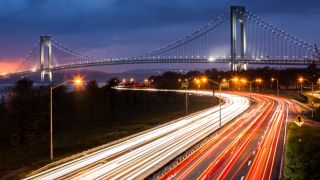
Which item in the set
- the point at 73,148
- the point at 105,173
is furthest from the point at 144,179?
the point at 73,148

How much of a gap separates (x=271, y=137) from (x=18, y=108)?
30.4 meters

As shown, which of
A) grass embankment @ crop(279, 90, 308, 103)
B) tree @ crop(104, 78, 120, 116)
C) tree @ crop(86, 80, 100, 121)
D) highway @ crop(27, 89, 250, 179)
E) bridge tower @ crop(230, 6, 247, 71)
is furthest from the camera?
bridge tower @ crop(230, 6, 247, 71)

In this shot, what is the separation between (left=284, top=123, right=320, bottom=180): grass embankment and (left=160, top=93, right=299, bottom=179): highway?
801 millimetres

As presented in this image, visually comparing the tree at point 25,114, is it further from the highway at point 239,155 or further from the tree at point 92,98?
the tree at point 92,98

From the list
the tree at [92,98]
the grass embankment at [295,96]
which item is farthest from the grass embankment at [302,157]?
the grass embankment at [295,96]

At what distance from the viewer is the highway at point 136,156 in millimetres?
31500

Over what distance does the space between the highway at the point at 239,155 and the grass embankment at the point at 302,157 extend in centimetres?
80

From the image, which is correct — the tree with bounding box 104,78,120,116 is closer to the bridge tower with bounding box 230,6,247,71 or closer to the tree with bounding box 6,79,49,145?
the tree with bounding box 6,79,49,145

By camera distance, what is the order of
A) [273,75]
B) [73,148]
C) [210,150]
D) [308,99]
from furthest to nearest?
[273,75] < [308,99] < [73,148] < [210,150]

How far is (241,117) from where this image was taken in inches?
2795

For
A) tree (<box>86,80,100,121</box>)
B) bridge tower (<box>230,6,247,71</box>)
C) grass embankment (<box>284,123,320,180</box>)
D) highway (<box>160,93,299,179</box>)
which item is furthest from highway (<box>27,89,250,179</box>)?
bridge tower (<box>230,6,247,71</box>)

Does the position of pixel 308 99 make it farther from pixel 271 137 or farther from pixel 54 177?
pixel 54 177

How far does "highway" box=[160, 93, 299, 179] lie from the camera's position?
31594mm

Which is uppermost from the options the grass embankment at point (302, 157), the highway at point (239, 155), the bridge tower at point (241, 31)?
the bridge tower at point (241, 31)
